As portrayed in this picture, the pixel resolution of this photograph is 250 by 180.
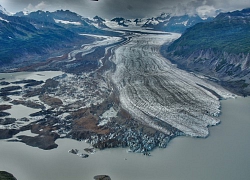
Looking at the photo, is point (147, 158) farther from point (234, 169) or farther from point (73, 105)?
point (73, 105)

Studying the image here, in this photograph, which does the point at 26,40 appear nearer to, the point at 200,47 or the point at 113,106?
the point at 200,47

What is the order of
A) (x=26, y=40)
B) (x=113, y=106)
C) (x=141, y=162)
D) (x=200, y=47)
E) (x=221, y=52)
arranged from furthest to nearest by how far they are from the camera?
1. (x=26, y=40)
2. (x=200, y=47)
3. (x=221, y=52)
4. (x=113, y=106)
5. (x=141, y=162)

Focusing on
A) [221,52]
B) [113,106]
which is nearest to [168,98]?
[113,106]

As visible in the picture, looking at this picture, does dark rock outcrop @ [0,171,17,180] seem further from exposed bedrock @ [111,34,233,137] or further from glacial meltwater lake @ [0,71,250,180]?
exposed bedrock @ [111,34,233,137]

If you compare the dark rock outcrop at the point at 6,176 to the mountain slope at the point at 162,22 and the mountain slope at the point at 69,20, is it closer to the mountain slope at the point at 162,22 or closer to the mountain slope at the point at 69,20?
the mountain slope at the point at 69,20

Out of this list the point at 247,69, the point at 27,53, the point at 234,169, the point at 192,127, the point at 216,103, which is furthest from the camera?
the point at 27,53

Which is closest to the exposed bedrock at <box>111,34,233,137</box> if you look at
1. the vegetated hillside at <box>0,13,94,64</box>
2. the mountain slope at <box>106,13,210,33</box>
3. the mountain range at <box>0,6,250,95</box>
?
the mountain range at <box>0,6,250,95</box>

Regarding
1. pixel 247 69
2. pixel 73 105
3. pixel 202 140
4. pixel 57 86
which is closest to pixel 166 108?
pixel 202 140
